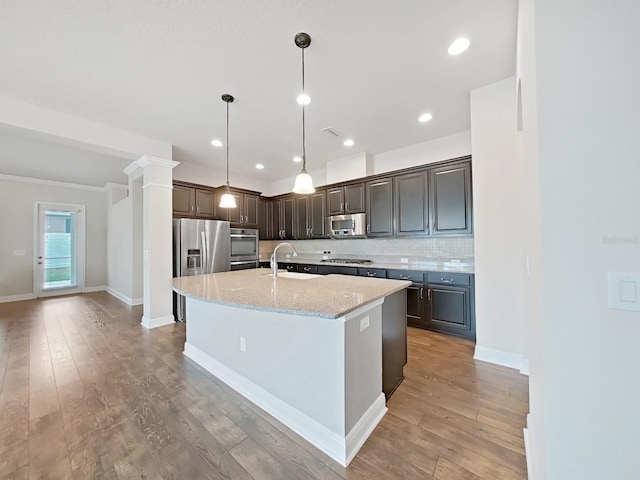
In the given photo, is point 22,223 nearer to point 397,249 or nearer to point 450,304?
point 397,249

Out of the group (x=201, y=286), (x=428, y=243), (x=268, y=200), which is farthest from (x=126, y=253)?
(x=428, y=243)

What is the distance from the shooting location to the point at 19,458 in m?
1.46

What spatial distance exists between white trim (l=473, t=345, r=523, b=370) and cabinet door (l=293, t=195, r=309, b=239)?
3.50m

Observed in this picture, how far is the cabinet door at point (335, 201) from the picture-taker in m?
4.66

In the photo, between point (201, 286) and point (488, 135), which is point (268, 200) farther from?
point (488, 135)

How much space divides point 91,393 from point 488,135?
4.27 metres

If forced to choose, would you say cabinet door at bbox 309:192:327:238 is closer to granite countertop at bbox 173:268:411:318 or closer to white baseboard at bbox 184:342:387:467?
granite countertop at bbox 173:268:411:318

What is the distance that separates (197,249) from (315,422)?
3445 mm

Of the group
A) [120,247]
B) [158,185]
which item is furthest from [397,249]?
[120,247]

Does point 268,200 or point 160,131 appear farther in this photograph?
point 268,200

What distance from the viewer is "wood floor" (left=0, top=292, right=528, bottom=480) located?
54.4 inches

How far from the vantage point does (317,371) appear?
1.57 m

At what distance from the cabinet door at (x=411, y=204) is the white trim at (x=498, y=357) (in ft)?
5.47

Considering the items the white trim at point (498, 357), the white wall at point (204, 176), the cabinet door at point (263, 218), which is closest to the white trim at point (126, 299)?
the white wall at point (204, 176)
